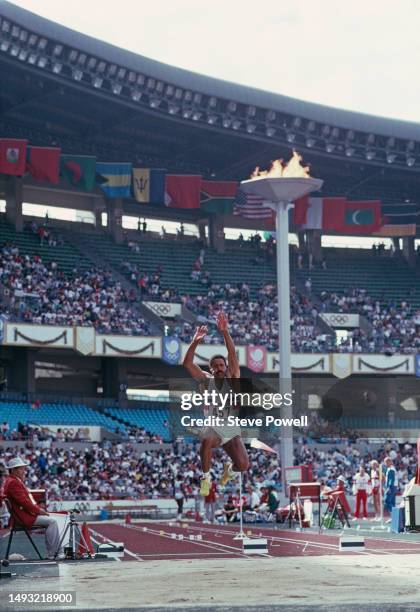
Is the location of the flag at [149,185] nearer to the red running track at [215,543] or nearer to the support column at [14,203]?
the support column at [14,203]

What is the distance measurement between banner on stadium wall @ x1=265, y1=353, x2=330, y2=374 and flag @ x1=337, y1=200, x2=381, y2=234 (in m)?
10.8

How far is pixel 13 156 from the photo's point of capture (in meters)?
55.1

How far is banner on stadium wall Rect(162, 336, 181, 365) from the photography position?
176ft

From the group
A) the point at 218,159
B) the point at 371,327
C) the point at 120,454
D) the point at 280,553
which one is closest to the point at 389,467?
the point at 280,553

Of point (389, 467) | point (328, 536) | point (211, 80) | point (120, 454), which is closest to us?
point (328, 536)

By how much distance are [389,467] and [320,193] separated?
124 ft

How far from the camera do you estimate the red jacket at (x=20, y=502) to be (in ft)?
55.7

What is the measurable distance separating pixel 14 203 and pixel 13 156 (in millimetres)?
3552

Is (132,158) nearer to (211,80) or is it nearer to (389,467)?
(211,80)

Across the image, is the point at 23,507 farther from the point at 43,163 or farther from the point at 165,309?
the point at 43,163

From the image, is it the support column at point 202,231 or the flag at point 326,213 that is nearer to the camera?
the flag at point 326,213

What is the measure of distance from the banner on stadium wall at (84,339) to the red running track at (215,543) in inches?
770

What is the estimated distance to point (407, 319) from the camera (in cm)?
6159

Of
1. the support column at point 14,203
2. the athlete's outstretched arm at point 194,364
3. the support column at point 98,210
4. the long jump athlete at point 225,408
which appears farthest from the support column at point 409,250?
the long jump athlete at point 225,408
